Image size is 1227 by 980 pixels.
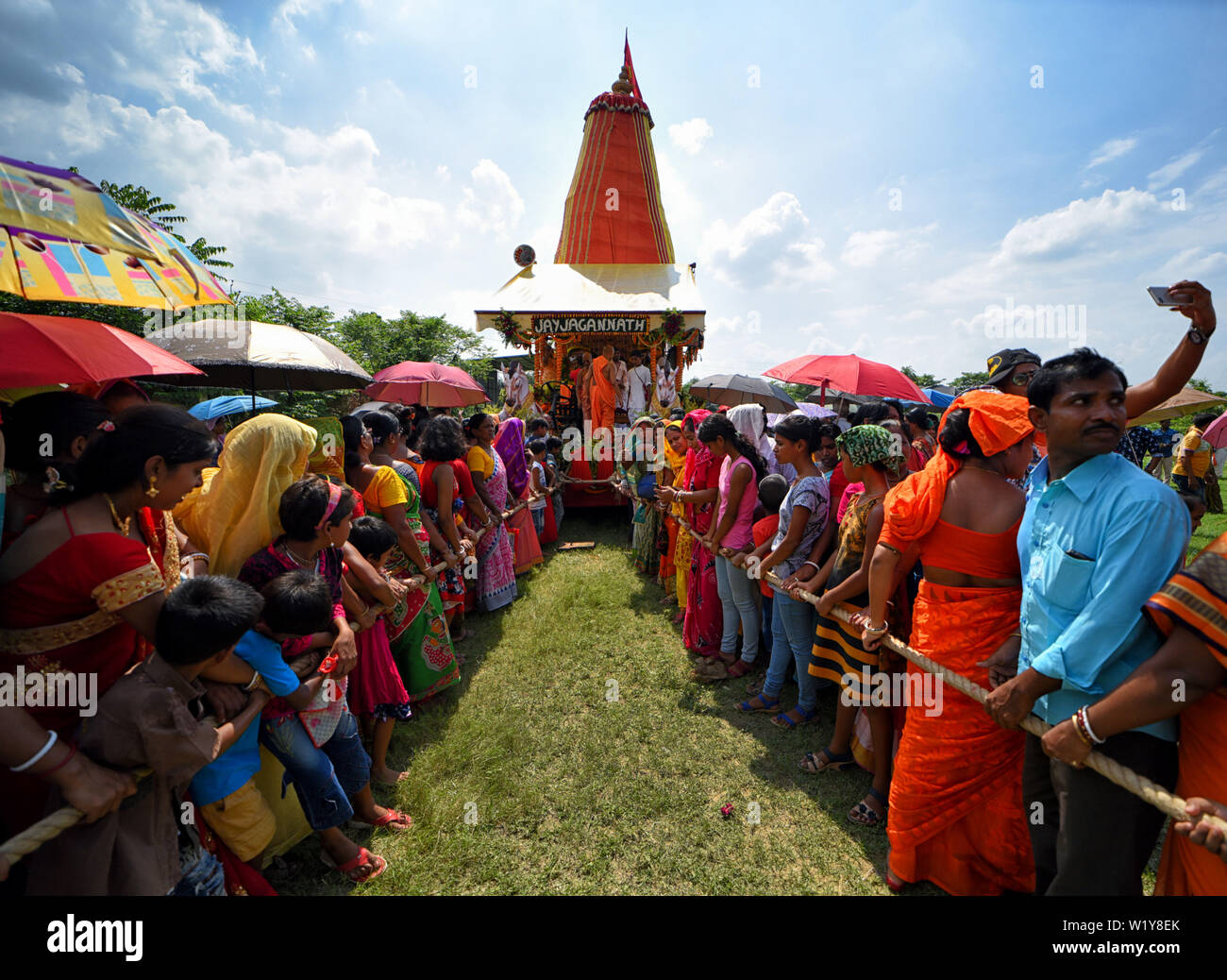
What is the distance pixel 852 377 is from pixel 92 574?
655cm

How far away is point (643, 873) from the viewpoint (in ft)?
8.34

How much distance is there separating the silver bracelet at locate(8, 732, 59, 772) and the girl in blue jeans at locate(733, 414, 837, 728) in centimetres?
328

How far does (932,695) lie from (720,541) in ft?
6.70

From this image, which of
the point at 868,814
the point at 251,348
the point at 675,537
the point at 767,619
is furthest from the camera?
the point at 675,537

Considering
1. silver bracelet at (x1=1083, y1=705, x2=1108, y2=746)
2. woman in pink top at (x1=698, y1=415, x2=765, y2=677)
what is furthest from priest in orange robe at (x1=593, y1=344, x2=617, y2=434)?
silver bracelet at (x1=1083, y1=705, x2=1108, y2=746)

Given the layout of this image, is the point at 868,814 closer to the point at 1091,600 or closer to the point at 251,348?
the point at 1091,600

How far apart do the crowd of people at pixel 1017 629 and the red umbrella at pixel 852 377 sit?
9.36ft

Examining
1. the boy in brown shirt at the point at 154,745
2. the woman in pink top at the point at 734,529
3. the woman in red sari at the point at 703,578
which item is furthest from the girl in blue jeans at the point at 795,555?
the boy in brown shirt at the point at 154,745

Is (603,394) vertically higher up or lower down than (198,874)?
higher up

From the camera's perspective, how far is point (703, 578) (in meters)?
4.65

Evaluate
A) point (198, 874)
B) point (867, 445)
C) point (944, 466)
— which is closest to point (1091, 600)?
point (944, 466)

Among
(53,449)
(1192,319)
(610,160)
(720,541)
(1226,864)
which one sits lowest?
(1226,864)
